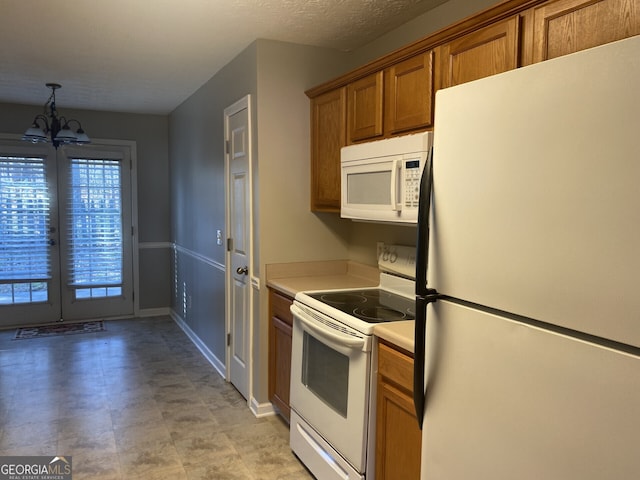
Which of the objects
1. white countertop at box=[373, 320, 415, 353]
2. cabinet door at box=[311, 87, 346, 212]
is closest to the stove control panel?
cabinet door at box=[311, 87, 346, 212]

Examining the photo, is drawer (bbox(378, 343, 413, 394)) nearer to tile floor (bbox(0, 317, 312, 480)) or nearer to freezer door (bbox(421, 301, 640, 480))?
freezer door (bbox(421, 301, 640, 480))

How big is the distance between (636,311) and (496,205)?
37cm

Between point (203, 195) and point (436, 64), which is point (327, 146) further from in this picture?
point (203, 195)

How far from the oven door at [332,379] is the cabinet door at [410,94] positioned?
0.96 metres

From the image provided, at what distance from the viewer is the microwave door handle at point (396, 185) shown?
7.06 feet

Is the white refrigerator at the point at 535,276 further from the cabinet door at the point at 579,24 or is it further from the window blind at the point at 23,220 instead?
the window blind at the point at 23,220

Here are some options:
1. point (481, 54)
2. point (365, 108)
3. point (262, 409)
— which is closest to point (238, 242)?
point (262, 409)

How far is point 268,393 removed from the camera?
3176mm

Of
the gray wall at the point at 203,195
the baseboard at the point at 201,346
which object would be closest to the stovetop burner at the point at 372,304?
the gray wall at the point at 203,195

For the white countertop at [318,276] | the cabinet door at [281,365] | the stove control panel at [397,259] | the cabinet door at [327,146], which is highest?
the cabinet door at [327,146]

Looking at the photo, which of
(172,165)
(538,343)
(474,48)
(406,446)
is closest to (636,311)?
(538,343)

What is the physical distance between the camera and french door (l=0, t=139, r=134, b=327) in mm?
5250

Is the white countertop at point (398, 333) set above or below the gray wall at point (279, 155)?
below

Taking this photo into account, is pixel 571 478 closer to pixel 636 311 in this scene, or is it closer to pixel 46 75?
pixel 636 311
